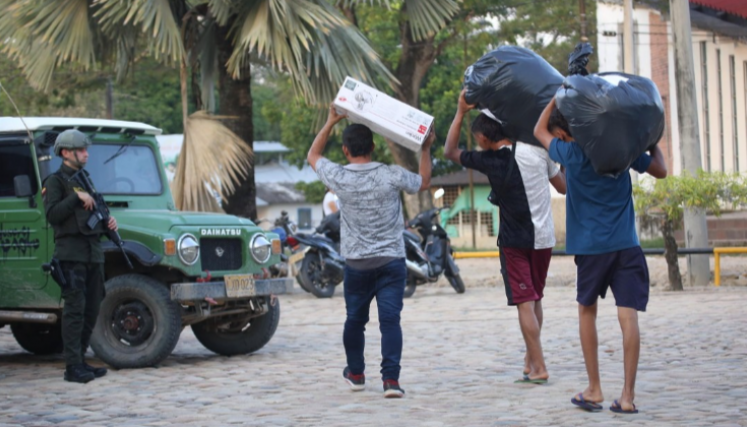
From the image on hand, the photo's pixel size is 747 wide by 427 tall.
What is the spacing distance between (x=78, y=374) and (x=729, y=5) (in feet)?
49.9

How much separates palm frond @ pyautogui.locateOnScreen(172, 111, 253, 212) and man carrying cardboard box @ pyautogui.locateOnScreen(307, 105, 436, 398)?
567 centimetres

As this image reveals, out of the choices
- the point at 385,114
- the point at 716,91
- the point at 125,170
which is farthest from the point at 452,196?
the point at 385,114

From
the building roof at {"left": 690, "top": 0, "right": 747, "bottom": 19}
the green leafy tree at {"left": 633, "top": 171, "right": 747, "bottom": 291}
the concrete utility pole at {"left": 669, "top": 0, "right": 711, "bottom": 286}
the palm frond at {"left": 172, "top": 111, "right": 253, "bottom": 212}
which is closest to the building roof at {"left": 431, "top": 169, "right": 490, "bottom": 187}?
the building roof at {"left": 690, "top": 0, "right": 747, "bottom": 19}

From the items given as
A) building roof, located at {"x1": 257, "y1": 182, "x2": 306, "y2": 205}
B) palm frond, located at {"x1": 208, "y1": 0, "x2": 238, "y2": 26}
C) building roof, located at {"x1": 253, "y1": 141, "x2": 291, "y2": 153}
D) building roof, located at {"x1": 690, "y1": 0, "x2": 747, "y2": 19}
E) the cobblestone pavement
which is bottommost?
the cobblestone pavement

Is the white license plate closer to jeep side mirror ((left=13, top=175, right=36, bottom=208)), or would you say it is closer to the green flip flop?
jeep side mirror ((left=13, top=175, right=36, bottom=208))

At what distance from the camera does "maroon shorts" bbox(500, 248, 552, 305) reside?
7785 mm

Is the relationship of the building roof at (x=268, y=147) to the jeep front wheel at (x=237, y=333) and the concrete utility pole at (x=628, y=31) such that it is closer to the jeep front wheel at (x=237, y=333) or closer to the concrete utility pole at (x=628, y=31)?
the concrete utility pole at (x=628, y=31)

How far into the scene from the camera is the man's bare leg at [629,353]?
6.50 metres

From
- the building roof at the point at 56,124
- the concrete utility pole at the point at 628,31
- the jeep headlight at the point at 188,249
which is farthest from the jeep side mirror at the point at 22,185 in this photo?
the concrete utility pole at the point at 628,31

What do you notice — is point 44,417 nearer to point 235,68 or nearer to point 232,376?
point 232,376

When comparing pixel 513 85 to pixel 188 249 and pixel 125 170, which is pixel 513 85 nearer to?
pixel 188 249

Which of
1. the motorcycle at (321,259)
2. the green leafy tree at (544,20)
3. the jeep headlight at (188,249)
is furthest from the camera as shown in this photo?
the green leafy tree at (544,20)

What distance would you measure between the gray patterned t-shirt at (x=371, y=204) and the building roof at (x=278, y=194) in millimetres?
68991

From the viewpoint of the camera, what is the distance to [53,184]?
29.9 feet
